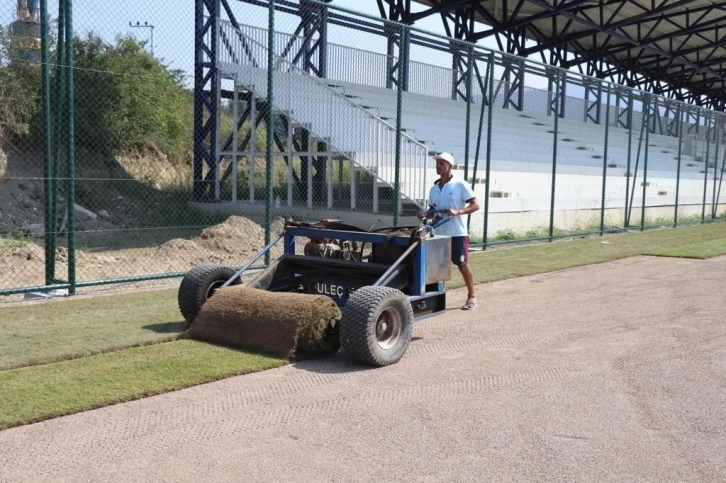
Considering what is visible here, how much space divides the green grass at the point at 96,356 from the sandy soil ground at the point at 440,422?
0.17 m

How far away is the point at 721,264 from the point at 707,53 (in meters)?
32.2

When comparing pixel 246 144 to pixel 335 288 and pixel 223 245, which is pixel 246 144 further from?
pixel 335 288

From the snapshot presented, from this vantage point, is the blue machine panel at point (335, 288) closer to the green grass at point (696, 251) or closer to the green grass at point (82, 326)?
the green grass at point (82, 326)

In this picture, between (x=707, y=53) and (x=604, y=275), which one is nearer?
(x=604, y=275)

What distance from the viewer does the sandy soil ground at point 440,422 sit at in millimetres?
3885

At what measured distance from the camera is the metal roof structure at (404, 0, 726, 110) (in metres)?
26.6

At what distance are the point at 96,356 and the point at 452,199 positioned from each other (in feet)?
12.5

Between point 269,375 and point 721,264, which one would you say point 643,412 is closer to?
point 269,375

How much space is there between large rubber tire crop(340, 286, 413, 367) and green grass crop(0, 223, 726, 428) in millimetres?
611

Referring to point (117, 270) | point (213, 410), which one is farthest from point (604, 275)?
point (213, 410)

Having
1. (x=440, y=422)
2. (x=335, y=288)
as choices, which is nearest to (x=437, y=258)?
(x=335, y=288)

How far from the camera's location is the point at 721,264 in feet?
41.3

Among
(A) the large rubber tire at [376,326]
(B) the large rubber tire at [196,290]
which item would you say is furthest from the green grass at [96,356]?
(A) the large rubber tire at [376,326]

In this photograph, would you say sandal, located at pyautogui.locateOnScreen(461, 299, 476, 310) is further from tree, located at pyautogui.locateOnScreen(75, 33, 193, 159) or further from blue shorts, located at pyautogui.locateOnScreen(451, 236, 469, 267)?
tree, located at pyautogui.locateOnScreen(75, 33, 193, 159)
